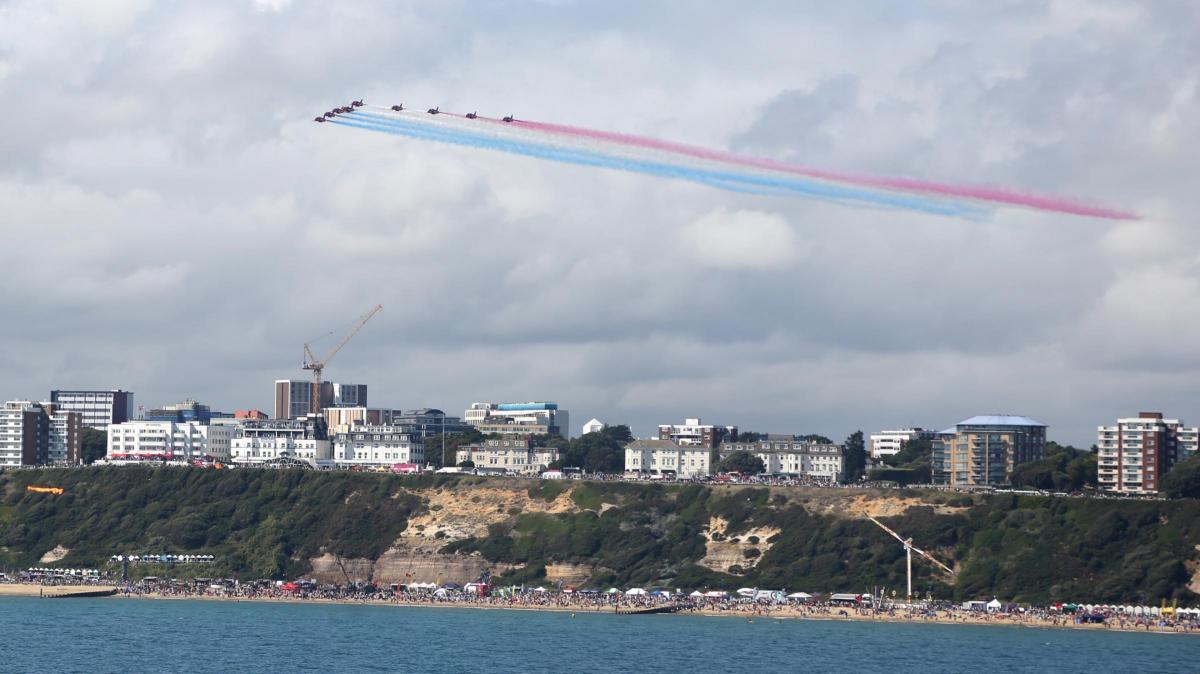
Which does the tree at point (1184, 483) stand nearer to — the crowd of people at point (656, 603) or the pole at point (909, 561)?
the crowd of people at point (656, 603)

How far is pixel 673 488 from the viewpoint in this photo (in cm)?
17825

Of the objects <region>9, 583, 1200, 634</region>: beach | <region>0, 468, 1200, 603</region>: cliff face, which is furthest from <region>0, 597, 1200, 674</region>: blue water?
<region>0, 468, 1200, 603</region>: cliff face

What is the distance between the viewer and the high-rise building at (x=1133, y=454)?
18600cm

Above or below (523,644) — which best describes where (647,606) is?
above

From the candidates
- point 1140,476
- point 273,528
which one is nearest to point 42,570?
point 273,528

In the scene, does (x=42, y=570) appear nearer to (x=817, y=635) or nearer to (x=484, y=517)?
(x=484, y=517)

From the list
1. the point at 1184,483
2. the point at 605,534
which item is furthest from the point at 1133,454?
the point at 605,534

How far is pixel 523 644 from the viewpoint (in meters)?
123

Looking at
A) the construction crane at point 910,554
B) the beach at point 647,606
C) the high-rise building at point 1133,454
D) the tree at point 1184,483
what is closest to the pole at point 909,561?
the construction crane at point 910,554

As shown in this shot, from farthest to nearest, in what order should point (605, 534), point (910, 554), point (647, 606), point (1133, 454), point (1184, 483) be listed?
point (1133, 454) → point (605, 534) → point (1184, 483) → point (647, 606) → point (910, 554)

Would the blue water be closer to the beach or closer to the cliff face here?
the beach

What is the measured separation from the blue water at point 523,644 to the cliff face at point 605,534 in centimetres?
1180

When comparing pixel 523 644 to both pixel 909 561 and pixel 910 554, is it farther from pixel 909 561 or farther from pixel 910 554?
pixel 910 554

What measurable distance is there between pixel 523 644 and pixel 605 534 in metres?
45.3
